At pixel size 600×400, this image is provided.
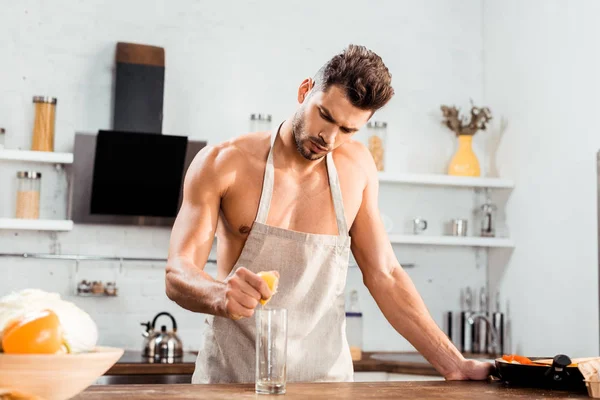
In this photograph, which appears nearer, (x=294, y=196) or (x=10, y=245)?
(x=294, y=196)

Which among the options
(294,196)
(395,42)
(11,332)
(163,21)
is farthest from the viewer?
(395,42)

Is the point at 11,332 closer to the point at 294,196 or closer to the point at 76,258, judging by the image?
the point at 294,196

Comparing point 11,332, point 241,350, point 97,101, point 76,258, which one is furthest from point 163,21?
point 11,332

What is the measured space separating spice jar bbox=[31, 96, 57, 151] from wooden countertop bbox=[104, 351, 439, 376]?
3.48ft

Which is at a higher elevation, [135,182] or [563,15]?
[563,15]

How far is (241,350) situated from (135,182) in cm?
188

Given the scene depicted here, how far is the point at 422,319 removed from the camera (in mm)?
2229

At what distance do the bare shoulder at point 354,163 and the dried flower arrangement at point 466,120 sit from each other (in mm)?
2099

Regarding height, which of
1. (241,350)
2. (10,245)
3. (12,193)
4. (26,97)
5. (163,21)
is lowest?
(241,350)

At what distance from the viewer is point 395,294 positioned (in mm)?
2291

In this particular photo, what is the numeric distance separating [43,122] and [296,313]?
2.18 meters

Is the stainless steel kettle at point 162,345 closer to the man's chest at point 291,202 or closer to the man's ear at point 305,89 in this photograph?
the man's chest at point 291,202

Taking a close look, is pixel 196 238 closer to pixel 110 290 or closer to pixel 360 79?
pixel 360 79

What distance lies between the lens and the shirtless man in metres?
2.12
